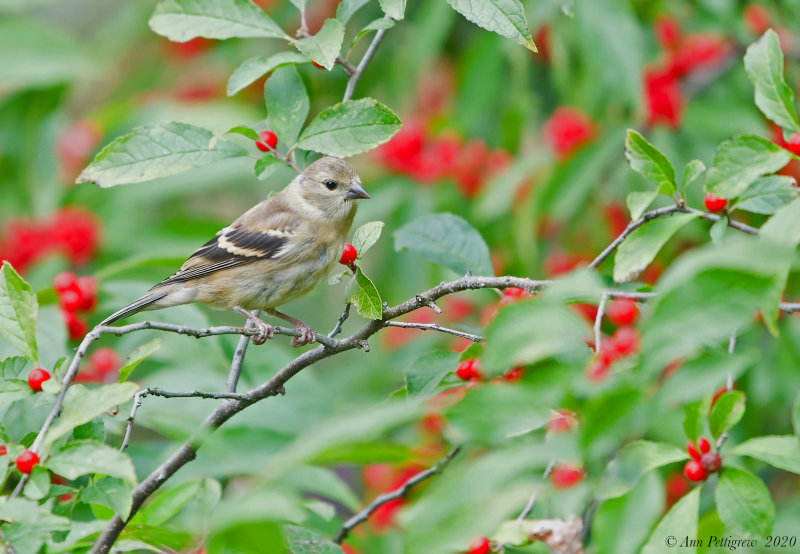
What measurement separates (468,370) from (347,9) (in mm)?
1117

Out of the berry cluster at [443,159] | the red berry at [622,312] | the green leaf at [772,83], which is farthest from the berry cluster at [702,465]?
the berry cluster at [443,159]

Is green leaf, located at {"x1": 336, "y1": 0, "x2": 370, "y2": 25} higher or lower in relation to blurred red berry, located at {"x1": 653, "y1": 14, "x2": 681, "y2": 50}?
higher

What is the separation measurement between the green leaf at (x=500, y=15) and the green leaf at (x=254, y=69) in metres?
0.48

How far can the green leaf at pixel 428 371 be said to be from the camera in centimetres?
229

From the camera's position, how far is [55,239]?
5.05 metres

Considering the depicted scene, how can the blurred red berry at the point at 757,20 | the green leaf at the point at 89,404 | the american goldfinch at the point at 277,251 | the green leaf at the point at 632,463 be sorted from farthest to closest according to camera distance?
the blurred red berry at the point at 757,20 → the american goldfinch at the point at 277,251 → the green leaf at the point at 89,404 → the green leaf at the point at 632,463

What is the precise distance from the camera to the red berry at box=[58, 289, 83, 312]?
3494 millimetres

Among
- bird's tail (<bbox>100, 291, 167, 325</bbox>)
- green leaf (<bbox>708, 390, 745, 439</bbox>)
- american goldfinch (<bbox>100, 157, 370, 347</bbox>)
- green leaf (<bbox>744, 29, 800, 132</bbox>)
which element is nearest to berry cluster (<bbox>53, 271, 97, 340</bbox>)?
bird's tail (<bbox>100, 291, 167, 325</bbox>)

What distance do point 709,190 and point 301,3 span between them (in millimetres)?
1287

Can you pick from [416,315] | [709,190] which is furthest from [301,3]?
[416,315]

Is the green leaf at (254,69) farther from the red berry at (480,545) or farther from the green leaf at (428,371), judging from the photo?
the red berry at (480,545)

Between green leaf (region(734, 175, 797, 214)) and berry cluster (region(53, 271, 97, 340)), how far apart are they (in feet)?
8.25

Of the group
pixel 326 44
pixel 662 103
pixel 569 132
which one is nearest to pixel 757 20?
pixel 662 103

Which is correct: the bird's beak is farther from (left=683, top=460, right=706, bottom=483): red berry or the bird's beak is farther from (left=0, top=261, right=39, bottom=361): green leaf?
(left=683, top=460, right=706, bottom=483): red berry
